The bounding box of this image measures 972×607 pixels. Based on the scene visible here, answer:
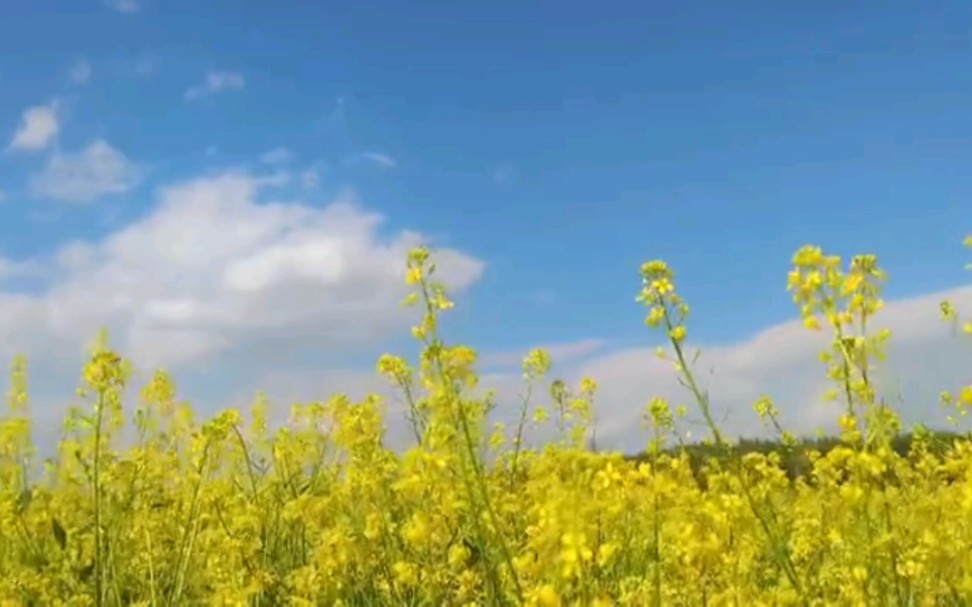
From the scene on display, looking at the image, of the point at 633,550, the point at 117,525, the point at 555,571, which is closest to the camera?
the point at 555,571

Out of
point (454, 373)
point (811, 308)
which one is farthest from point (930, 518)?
point (454, 373)

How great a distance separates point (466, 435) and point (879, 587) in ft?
4.06

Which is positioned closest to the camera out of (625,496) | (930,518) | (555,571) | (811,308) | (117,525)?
(555,571)

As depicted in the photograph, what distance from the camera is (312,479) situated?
7.62 meters

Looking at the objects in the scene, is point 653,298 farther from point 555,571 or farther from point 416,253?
point 555,571

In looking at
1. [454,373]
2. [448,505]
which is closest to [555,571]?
[454,373]

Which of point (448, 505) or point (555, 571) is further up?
point (448, 505)

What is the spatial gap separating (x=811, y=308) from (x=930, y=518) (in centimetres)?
164

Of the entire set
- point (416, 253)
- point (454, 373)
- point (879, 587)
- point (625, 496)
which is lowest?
point (879, 587)

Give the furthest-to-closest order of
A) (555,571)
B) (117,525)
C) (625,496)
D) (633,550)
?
(633,550) < (117,525) < (625,496) < (555,571)

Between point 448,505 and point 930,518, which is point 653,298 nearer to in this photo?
point 448,505

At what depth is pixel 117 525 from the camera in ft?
17.9

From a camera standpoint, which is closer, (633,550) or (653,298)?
(653,298)

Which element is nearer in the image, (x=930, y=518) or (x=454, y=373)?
(x=454, y=373)
